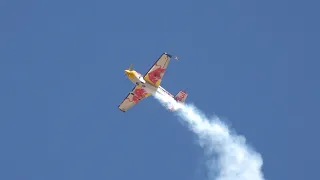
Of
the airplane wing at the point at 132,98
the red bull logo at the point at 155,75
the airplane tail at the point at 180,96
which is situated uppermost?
the airplane tail at the point at 180,96

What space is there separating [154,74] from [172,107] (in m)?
5.25

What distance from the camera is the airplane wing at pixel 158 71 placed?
142 meters

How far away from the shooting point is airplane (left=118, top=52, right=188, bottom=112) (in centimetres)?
14238

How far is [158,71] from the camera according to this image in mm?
142750

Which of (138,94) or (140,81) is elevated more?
(138,94)

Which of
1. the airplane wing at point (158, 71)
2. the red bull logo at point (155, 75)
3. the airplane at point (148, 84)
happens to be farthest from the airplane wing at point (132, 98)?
the red bull logo at point (155, 75)

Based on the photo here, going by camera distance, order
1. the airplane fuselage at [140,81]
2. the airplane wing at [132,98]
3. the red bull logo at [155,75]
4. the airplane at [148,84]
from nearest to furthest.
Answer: the airplane at [148,84] → the red bull logo at [155,75] → the airplane fuselage at [140,81] → the airplane wing at [132,98]

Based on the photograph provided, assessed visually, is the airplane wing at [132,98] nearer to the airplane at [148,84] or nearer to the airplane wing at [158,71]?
the airplane at [148,84]

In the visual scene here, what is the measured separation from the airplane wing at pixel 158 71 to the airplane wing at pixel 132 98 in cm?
276

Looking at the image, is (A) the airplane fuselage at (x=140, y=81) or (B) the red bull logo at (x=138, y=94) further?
(B) the red bull logo at (x=138, y=94)

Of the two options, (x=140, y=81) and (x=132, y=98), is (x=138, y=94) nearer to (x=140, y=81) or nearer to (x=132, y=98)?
(x=132, y=98)

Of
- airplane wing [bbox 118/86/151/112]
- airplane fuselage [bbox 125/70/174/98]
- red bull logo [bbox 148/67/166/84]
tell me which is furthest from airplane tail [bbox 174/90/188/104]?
red bull logo [bbox 148/67/166/84]

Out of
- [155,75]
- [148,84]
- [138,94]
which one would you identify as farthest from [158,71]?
[138,94]

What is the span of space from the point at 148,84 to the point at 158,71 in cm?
202
